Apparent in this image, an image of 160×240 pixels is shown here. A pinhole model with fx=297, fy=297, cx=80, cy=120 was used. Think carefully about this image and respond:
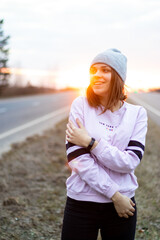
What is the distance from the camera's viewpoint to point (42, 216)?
11.8 feet

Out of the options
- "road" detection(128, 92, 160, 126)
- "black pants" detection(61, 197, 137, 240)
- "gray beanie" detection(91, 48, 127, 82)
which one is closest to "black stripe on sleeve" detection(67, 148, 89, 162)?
"black pants" detection(61, 197, 137, 240)

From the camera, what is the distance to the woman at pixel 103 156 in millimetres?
1854

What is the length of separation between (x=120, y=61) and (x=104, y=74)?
0.14 metres

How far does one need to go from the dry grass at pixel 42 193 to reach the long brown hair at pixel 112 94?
68.9 inches

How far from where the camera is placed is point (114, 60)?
194cm

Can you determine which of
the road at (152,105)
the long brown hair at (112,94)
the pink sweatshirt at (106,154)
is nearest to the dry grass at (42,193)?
the pink sweatshirt at (106,154)

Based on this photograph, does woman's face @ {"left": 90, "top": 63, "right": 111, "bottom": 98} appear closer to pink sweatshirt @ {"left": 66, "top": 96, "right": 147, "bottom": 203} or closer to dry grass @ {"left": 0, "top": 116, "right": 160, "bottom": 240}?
pink sweatshirt @ {"left": 66, "top": 96, "right": 147, "bottom": 203}

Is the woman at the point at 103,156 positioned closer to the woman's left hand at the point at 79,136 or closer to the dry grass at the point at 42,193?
the woman's left hand at the point at 79,136

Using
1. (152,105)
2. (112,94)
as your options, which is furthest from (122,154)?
(152,105)

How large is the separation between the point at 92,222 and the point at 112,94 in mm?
842

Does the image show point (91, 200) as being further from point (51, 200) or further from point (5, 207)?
point (51, 200)

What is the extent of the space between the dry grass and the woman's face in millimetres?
1833

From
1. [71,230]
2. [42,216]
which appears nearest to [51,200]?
[42,216]

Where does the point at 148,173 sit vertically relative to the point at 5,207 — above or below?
below
